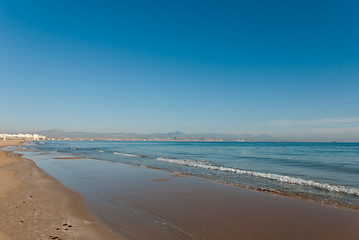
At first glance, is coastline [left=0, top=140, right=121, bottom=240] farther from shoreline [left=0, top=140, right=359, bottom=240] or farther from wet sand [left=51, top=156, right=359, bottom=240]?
wet sand [left=51, top=156, right=359, bottom=240]

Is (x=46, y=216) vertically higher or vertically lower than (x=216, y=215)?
higher

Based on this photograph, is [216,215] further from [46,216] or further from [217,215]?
[46,216]

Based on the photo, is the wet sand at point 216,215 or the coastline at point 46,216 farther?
the wet sand at point 216,215

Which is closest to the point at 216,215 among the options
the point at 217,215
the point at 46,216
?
the point at 217,215

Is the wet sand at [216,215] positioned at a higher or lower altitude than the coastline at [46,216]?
lower

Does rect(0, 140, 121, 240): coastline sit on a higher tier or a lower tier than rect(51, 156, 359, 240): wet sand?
higher

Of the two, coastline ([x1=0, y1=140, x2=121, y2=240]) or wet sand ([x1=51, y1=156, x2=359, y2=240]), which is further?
wet sand ([x1=51, y1=156, x2=359, y2=240])

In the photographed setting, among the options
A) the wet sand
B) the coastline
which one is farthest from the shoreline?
the coastline

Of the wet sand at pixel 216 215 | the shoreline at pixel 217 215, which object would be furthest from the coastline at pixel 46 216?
the wet sand at pixel 216 215

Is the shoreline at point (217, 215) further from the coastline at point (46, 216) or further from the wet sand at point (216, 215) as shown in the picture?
the coastline at point (46, 216)

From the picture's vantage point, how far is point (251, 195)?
1020 centimetres

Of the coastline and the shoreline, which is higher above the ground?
the coastline

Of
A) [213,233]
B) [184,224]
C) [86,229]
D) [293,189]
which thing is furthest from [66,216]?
[293,189]

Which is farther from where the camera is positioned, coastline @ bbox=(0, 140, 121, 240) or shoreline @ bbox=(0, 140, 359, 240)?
shoreline @ bbox=(0, 140, 359, 240)
